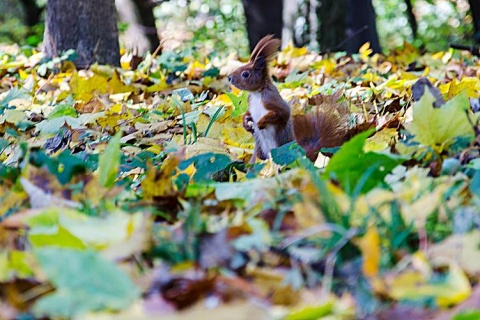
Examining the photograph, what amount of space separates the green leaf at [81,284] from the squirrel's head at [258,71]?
1573mm

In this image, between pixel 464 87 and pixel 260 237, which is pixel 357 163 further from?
pixel 464 87

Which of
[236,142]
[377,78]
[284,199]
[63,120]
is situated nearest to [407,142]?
[284,199]

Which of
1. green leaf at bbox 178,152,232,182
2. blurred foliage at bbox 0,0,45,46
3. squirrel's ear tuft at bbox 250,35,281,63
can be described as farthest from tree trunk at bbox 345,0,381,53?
blurred foliage at bbox 0,0,45,46

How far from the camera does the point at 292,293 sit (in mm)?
814

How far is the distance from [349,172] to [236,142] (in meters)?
1.11

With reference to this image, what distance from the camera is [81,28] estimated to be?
4.71 m

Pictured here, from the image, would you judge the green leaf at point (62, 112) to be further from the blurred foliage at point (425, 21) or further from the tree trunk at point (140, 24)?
the blurred foliage at point (425, 21)

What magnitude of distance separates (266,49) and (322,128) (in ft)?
1.29

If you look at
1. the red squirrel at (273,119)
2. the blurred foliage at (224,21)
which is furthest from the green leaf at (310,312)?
the blurred foliage at (224,21)

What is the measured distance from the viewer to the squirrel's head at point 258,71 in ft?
7.59

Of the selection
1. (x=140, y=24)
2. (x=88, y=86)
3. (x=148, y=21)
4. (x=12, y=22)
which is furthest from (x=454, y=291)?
(x=12, y=22)

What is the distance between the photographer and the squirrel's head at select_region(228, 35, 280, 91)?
231 cm

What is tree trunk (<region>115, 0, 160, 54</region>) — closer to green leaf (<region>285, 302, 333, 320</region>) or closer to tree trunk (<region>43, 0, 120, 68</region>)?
tree trunk (<region>43, 0, 120, 68</region>)

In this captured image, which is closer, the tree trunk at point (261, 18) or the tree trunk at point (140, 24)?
the tree trunk at point (140, 24)
